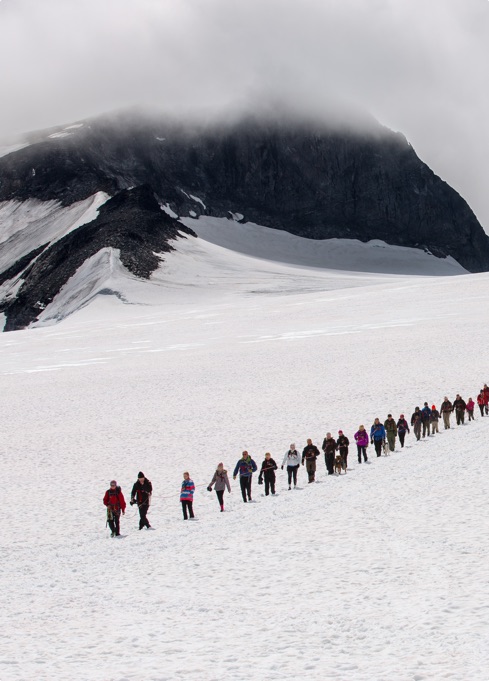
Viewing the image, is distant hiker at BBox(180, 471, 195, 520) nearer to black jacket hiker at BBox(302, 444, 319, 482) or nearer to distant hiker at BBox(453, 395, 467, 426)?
black jacket hiker at BBox(302, 444, 319, 482)

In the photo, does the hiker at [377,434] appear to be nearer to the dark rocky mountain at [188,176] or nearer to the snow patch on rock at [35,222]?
the snow patch on rock at [35,222]

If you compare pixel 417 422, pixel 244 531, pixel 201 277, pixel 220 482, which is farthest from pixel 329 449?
pixel 201 277

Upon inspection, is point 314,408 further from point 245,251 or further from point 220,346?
point 245,251

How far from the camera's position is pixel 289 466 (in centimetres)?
2194

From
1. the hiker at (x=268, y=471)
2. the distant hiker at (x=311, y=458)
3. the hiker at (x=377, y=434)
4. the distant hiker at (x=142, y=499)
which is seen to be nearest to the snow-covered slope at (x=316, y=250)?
the hiker at (x=377, y=434)

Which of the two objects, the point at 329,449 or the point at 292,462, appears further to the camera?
the point at 329,449

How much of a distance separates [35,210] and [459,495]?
142910 mm

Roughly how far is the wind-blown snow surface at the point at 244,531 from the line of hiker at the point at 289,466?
0.50 m

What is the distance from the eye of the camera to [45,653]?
11.1 m

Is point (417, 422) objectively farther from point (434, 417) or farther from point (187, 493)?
point (187, 493)

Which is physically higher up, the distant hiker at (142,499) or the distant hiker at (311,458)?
the distant hiker at (311,458)

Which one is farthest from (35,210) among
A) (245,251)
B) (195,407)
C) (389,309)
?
(195,407)

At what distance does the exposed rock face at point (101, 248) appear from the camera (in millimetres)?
107688

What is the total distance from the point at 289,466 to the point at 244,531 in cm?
502
